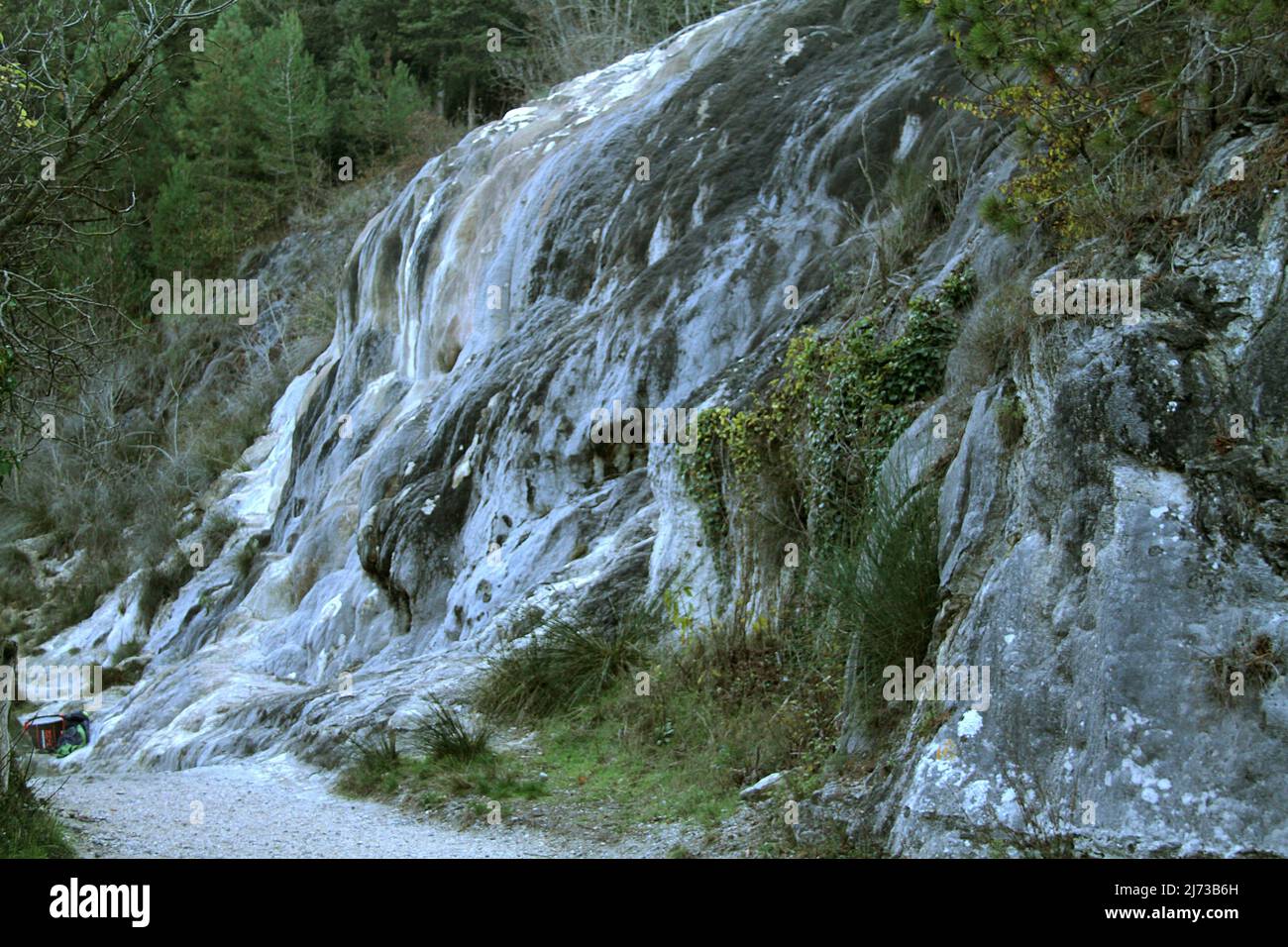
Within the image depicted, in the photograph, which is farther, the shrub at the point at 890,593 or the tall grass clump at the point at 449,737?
the tall grass clump at the point at 449,737

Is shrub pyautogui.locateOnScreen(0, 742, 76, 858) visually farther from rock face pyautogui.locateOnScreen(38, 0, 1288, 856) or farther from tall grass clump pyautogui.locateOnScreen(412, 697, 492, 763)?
rock face pyautogui.locateOnScreen(38, 0, 1288, 856)

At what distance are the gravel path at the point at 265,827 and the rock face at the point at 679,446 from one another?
1.44 meters

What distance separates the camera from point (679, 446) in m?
11.8

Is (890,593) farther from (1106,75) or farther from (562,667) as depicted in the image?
(562,667)

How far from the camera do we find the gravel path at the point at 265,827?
8.19 meters

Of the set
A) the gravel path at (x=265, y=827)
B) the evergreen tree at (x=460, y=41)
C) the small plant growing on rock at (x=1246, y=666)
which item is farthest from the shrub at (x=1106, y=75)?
the evergreen tree at (x=460, y=41)

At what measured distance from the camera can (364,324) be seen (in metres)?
25.1

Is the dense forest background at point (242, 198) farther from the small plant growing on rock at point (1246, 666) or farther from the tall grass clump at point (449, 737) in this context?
the small plant growing on rock at point (1246, 666)

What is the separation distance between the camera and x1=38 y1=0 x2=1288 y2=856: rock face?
20.2 ft

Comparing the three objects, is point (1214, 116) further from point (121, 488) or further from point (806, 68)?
point (121, 488)

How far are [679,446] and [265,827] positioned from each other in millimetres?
4682

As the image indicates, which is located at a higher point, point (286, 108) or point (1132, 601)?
point (286, 108)

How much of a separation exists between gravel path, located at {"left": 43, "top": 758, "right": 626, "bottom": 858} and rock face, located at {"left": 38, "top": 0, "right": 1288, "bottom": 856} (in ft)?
4.72

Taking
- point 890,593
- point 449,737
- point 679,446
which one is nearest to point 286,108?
point 679,446
